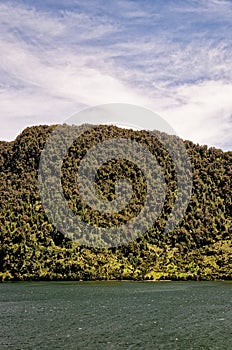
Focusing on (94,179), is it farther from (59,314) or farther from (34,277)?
(59,314)

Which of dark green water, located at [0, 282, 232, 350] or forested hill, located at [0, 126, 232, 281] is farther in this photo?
forested hill, located at [0, 126, 232, 281]

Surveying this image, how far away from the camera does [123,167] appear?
16588 cm

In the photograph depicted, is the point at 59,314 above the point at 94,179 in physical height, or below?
below

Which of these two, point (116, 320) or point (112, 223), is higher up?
point (112, 223)

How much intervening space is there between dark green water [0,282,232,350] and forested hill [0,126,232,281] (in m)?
35.7

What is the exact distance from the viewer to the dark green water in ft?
144

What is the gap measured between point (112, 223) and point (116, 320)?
92.6m

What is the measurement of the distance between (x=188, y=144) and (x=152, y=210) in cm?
3808

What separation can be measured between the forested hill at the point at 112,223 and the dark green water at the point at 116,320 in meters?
35.7

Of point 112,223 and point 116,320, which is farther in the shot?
point 112,223

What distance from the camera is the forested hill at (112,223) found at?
419ft

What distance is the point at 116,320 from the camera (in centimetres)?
5684

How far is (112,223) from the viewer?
149375 millimetres

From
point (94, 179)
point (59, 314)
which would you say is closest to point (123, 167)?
point (94, 179)
